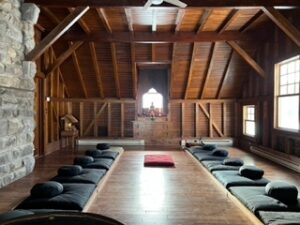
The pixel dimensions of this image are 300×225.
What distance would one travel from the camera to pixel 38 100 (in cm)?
820

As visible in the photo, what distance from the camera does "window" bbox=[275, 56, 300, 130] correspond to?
681 cm

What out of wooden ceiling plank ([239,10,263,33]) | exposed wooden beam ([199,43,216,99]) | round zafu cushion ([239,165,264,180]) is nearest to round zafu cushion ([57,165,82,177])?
round zafu cushion ([239,165,264,180])

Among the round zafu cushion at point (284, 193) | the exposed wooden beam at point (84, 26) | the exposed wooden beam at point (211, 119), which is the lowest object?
the round zafu cushion at point (284, 193)

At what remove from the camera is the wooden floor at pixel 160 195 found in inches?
143

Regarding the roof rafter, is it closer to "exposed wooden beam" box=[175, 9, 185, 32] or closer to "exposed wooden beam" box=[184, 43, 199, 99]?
"exposed wooden beam" box=[175, 9, 185, 32]

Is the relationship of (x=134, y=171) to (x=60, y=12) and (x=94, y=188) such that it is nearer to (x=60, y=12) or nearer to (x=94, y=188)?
(x=94, y=188)

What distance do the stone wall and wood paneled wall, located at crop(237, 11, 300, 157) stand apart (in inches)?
221

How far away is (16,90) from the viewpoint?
18.0ft

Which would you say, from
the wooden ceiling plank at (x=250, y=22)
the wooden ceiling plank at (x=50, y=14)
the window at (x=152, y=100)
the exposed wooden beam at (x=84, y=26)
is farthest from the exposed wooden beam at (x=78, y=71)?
the wooden ceiling plank at (x=250, y=22)

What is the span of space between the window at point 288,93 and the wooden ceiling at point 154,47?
82 cm

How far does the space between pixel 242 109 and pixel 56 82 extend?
21.2 feet

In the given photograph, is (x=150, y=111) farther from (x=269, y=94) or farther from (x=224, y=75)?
(x=269, y=94)

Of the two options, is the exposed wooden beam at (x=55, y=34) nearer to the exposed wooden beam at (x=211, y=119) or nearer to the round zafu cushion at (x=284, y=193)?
the round zafu cushion at (x=284, y=193)

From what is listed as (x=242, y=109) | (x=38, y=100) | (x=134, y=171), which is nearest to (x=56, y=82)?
(x=38, y=100)
